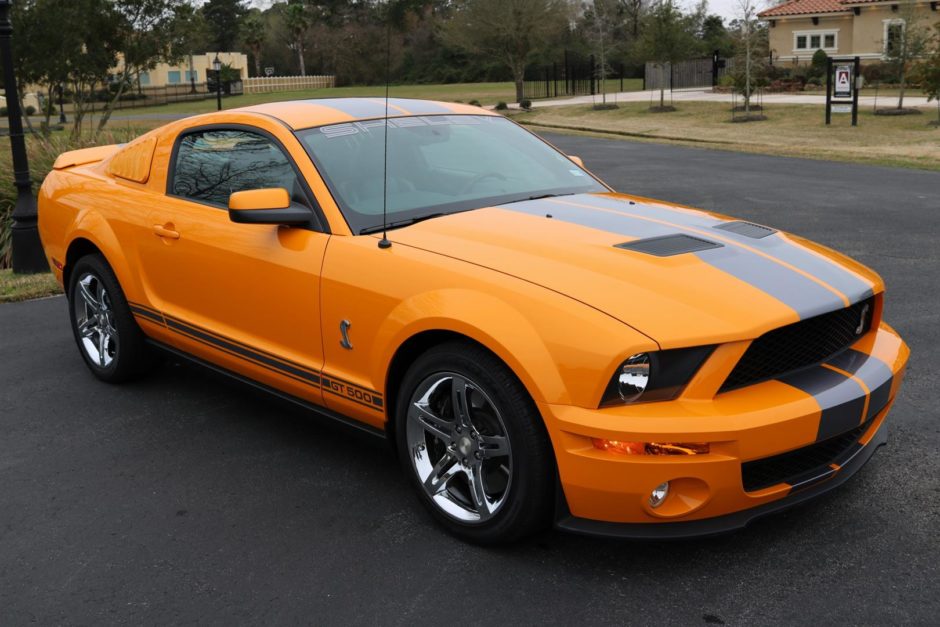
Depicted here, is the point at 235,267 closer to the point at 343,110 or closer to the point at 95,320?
the point at 343,110

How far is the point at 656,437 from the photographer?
9.89ft

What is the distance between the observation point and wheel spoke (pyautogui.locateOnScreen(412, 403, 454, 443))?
358 cm

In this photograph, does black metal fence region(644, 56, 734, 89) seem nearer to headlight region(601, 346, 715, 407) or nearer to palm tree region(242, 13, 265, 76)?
palm tree region(242, 13, 265, 76)

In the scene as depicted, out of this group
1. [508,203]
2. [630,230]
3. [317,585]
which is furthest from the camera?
[508,203]

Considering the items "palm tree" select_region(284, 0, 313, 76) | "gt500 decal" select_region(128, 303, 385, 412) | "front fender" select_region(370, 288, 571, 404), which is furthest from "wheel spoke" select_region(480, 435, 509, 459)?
"palm tree" select_region(284, 0, 313, 76)

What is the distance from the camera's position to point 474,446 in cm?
351

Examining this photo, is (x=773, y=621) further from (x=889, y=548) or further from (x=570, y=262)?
(x=570, y=262)

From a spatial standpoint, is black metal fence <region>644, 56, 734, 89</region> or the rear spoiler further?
black metal fence <region>644, 56, 734, 89</region>

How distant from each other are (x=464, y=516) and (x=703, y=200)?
394 inches

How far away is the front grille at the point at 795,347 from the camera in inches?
127

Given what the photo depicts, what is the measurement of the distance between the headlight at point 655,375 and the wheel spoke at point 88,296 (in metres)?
3.70

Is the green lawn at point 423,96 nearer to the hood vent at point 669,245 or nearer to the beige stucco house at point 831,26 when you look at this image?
the beige stucco house at point 831,26

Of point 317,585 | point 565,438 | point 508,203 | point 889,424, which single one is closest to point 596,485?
point 565,438

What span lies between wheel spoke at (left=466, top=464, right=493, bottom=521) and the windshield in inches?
45.6
